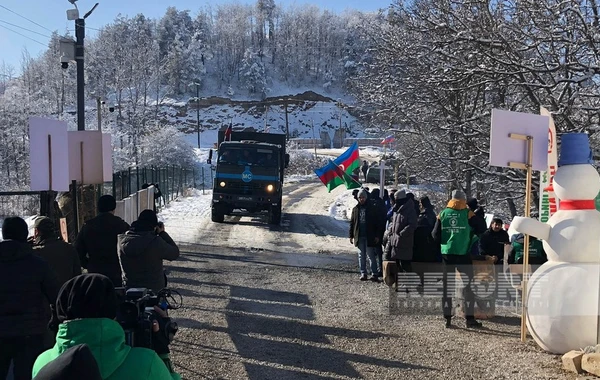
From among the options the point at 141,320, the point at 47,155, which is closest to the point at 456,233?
the point at 47,155

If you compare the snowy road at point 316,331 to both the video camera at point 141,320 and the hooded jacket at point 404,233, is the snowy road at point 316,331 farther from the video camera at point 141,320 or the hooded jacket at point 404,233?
the video camera at point 141,320

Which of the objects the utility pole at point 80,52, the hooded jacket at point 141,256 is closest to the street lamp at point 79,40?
the utility pole at point 80,52

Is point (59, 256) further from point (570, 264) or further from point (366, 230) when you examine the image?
point (366, 230)

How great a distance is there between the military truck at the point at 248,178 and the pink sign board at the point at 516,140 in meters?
13.6

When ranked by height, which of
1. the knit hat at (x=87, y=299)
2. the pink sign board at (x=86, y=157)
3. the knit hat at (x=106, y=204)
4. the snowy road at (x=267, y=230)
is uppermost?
the pink sign board at (x=86, y=157)

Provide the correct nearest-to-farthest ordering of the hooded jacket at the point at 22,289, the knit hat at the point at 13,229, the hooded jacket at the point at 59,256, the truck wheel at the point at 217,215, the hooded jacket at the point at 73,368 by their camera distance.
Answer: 1. the hooded jacket at the point at 73,368
2. the hooded jacket at the point at 22,289
3. the knit hat at the point at 13,229
4. the hooded jacket at the point at 59,256
5. the truck wheel at the point at 217,215

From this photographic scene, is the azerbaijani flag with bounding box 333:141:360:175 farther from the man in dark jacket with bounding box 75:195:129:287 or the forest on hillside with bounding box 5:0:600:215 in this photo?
the man in dark jacket with bounding box 75:195:129:287

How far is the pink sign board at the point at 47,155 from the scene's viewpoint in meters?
6.30

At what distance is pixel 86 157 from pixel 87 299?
→ 5.95m

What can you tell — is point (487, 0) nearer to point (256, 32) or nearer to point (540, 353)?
point (540, 353)

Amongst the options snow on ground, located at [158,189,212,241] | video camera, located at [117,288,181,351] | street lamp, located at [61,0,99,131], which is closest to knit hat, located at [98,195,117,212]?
video camera, located at [117,288,181,351]

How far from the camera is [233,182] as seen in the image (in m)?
19.9

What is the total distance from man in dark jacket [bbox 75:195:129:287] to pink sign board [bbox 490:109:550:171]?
4430 mm

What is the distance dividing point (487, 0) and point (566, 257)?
450 cm
